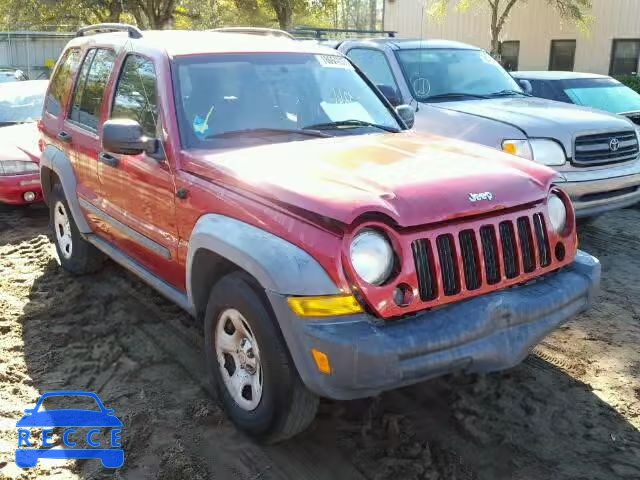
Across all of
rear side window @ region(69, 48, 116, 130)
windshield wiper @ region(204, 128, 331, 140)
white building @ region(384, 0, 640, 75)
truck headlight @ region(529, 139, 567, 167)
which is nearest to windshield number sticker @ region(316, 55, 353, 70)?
windshield wiper @ region(204, 128, 331, 140)

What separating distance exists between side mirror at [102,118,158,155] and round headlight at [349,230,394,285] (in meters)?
1.59

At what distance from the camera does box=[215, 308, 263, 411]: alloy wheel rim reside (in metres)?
3.22

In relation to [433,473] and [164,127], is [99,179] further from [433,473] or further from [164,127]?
[433,473]

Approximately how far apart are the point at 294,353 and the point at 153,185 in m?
1.66

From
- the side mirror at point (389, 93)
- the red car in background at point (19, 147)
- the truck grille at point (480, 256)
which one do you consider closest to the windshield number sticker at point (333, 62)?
the side mirror at point (389, 93)

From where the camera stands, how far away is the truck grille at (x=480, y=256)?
293 cm

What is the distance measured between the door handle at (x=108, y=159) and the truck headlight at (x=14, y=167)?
135 inches

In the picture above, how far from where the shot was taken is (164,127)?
3.84 metres

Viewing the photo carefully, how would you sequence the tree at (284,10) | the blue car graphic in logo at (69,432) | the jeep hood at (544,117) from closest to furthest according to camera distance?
the blue car graphic in logo at (69,432), the jeep hood at (544,117), the tree at (284,10)

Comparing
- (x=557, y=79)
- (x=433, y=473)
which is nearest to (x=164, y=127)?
(x=433, y=473)

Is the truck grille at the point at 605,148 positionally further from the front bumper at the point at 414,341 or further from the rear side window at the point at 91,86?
the rear side window at the point at 91,86

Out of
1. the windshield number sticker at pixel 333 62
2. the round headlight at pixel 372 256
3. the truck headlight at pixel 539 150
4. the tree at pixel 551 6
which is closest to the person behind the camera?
the round headlight at pixel 372 256

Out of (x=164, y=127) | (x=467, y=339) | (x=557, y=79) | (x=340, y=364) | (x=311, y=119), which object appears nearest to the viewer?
(x=340, y=364)

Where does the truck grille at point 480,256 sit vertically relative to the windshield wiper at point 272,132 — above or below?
below
